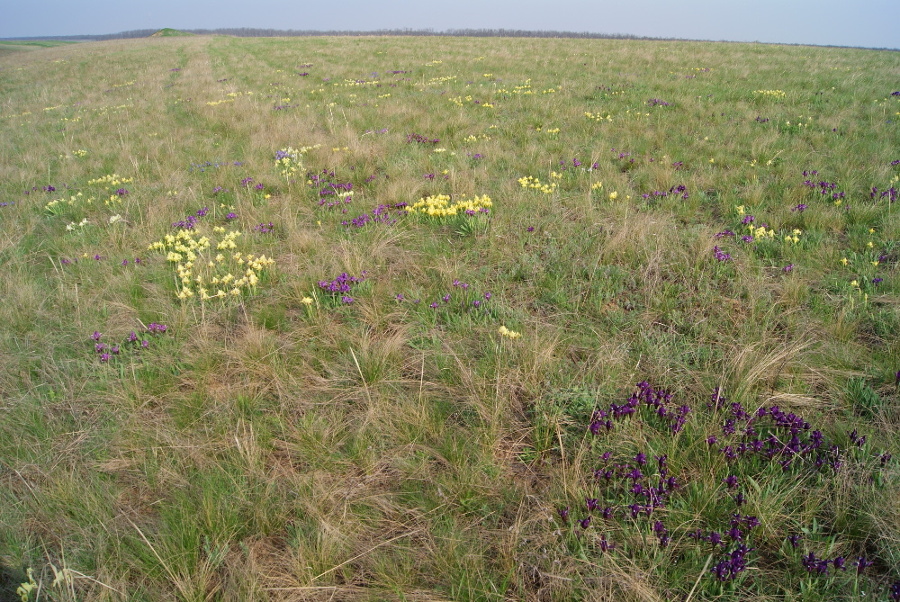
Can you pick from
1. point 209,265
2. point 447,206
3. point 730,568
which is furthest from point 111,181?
point 730,568

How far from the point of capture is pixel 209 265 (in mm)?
5125

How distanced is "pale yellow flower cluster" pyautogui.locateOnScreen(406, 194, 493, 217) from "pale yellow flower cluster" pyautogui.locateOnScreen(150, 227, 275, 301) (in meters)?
2.10

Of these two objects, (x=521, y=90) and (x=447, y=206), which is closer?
(x=447, y=206)

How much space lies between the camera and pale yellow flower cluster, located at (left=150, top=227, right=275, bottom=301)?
15.7 feet

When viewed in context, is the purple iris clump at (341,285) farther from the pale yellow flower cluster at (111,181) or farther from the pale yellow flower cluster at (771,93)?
the pale yellow flower cluster at (771,93)

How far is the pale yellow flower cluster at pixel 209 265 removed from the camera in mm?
4797

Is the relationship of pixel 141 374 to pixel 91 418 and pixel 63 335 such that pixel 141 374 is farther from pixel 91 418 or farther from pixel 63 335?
pixel 63 335

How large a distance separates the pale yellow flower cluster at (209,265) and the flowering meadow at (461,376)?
39 millimetres

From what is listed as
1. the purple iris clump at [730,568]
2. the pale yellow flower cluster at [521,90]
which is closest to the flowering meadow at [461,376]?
the purple iris clump at [730,568]

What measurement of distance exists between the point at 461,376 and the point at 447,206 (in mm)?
3486

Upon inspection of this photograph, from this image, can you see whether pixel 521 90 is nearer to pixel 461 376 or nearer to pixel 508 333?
pixel 508 333

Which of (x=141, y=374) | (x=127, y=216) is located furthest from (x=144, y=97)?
(x=141, y=374)

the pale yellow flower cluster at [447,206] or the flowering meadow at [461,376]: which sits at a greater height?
the pale yellow flower cluster at [447,206]

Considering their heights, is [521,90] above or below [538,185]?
above
